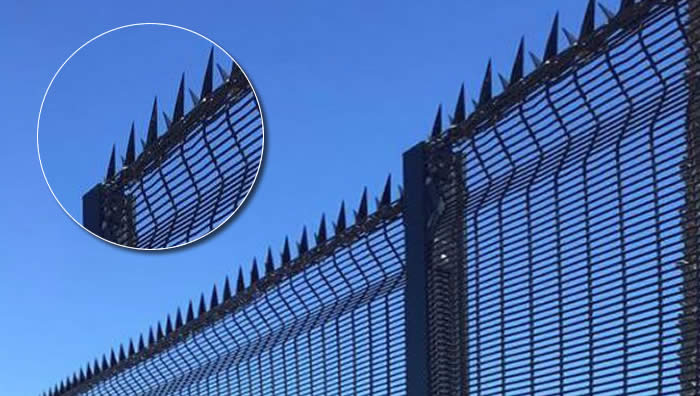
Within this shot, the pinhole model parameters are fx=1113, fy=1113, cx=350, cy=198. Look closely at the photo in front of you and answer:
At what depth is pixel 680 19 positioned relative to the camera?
682 centimetres

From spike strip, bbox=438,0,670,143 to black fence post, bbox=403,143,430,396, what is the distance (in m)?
0.35

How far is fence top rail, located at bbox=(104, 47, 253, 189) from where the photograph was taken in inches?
350

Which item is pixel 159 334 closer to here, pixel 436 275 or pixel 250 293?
pixel 250 293

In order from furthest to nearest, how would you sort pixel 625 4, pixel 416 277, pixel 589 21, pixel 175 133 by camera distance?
pixel 175 133 → pixel 416 277 → pixel 589 21 → pixel 625 4

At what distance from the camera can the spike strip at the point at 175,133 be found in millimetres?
8805

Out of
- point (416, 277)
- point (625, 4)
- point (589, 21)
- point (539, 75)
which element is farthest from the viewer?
point (416, 277)

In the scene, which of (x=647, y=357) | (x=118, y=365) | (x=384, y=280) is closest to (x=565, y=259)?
(x=647, y=357)

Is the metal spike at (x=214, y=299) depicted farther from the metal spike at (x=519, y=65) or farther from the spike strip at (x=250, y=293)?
the metal spike at (x=519, y=65)

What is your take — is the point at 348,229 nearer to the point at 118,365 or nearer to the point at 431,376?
the point at 431,376

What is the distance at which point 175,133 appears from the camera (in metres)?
9.26

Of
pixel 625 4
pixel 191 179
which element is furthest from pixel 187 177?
pixel 625 4

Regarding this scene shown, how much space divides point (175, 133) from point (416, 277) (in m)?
2.33

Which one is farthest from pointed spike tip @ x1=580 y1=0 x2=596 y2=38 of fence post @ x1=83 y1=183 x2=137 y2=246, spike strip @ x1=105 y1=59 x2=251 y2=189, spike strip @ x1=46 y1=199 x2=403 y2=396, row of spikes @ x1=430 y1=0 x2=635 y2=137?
fence post @ x1=83 y1=183 x2=137 y2=246

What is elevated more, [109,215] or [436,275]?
[109,215]
